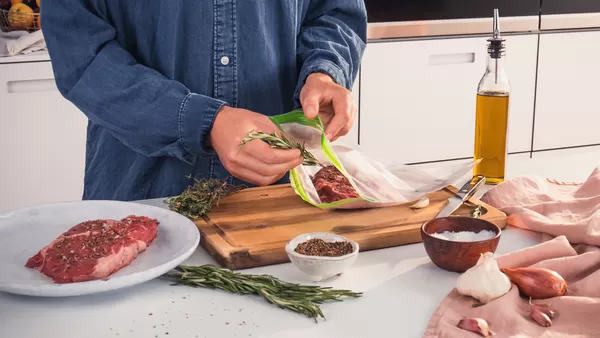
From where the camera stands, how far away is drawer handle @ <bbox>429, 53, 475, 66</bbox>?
309cm

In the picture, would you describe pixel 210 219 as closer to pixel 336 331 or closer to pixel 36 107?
pixel 336 331

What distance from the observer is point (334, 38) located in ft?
5.41

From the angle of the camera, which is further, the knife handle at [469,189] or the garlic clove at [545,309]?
the knife handle at [469,189]

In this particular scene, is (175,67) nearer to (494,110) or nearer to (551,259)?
(494,110)

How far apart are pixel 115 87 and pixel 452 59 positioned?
6.47 ft

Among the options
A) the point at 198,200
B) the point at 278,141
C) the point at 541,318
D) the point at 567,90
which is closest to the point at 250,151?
the point at 278,141

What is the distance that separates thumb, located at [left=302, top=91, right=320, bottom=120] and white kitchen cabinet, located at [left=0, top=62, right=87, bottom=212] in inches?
61.2

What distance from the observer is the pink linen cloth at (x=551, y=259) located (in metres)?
0.92

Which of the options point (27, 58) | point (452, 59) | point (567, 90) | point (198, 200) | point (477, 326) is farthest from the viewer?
point (567, 90)

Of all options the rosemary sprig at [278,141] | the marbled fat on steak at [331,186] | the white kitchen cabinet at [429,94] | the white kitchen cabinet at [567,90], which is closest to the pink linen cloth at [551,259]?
the marbled fat on steak at [331,186]

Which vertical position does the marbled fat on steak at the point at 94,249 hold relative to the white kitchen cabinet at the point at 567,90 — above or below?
above

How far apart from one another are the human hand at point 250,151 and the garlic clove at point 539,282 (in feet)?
1.21

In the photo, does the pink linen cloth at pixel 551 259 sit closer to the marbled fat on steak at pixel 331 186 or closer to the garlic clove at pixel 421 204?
the garlic clove at pixel 421 204

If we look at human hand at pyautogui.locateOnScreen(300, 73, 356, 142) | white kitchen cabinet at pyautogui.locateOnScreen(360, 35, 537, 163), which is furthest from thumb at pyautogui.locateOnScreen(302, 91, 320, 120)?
white kitchen cabinet at pyautogui.locateOnScreen(360, 35, 537, 163)
